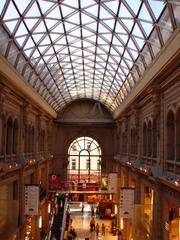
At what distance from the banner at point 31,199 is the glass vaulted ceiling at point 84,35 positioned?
10525 mm

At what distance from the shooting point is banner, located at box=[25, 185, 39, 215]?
33478 millimetres

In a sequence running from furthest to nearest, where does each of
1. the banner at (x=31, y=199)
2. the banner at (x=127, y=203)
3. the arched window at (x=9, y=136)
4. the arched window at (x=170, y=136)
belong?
the banner at (x=31, y=199), the banner at (x=127, y=203), the arched window at (x=9, y=136), the arched window at (x=170, y=136)

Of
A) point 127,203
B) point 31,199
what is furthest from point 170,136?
point 31,199

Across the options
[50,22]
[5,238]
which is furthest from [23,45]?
[5,238]

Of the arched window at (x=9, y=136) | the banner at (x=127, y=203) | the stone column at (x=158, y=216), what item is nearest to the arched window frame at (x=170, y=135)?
the stone column at (x=158, y=216)

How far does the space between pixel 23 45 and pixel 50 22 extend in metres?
3.37

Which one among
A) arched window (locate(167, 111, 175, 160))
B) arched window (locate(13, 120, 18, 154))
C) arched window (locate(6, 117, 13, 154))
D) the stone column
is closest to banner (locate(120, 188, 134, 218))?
the stone column

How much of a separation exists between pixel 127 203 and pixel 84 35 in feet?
54.9

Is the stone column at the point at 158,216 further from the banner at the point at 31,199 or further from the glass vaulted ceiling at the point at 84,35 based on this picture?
the banner at the point at 31,199

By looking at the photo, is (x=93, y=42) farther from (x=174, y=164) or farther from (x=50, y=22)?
(x=174, y=164)

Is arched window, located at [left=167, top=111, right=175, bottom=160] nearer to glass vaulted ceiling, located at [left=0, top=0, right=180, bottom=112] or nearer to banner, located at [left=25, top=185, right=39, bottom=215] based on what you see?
glass vaulted ceiling, located at [left=0, top=0, right=180, bottom=112]

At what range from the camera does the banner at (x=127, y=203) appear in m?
32.9

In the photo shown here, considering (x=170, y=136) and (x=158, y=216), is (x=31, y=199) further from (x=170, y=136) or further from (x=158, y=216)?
(x=170, y=136)

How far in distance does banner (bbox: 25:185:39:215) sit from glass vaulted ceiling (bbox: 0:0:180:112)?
1053 centimetres
